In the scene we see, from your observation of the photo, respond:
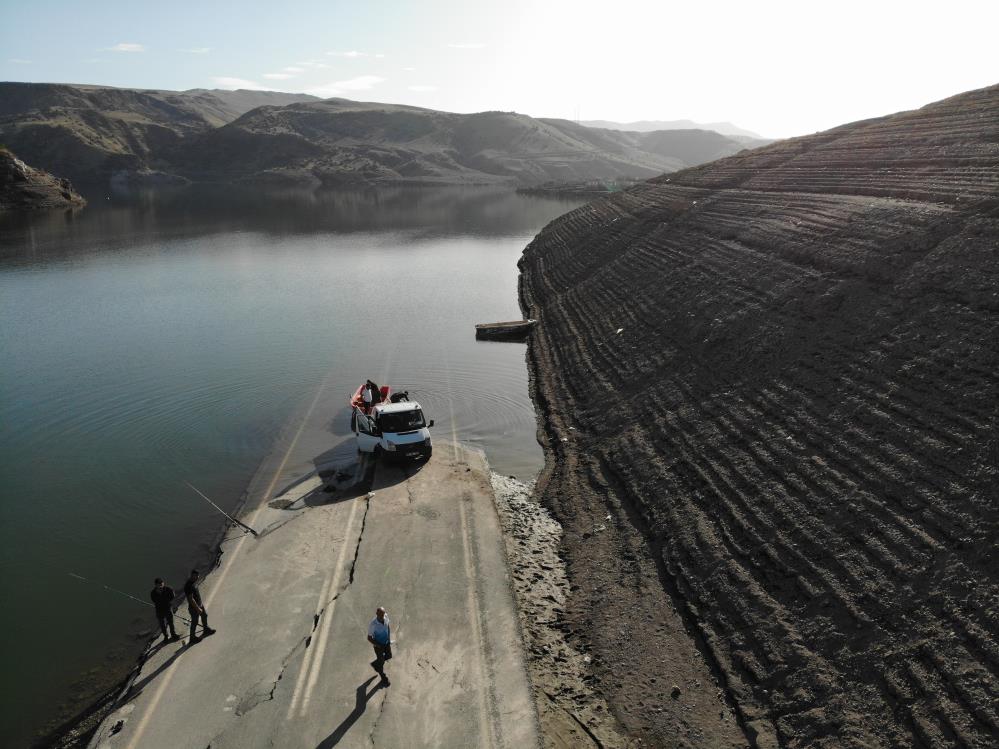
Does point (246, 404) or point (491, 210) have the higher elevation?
point (491, 210)

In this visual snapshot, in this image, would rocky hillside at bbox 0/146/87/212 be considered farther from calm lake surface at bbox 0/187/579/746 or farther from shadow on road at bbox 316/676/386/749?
shadow on road at bbox 316/676/386/749

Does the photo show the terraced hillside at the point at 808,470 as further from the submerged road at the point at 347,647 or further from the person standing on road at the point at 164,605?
the person standing on road at the point at 164,605

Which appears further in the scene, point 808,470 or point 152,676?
point 808,470

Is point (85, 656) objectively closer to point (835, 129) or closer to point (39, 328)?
point (39, 328)

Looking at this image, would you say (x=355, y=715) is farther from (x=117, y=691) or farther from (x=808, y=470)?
(x=808, y=470)

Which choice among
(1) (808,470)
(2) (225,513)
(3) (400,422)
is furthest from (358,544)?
(1) (808,470)

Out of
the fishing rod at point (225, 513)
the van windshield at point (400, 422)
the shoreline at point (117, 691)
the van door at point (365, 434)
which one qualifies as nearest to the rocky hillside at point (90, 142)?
the fishing rod at point (225, 513)

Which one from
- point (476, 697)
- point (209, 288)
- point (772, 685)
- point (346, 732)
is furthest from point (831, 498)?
point (209, 288)
